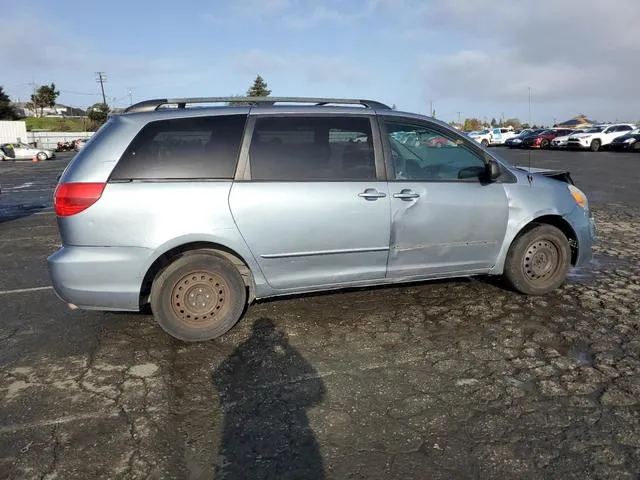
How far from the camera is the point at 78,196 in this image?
3.72 meters

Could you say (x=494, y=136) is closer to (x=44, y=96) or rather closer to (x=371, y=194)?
(x=371, y=194)

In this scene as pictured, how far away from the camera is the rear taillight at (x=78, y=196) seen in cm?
372

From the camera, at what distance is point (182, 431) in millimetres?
2887

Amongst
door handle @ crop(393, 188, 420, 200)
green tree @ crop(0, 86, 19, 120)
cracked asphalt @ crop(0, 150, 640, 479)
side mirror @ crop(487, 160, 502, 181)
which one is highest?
green tree @ crop(0, 86, 19, 120)

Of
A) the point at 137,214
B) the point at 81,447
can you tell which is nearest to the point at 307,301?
the point at 137,214

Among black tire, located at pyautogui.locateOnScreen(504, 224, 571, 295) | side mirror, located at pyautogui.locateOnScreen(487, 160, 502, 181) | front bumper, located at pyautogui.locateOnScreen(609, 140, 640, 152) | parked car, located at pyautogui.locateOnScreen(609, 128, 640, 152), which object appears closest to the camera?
side mirror, located at pyautogui.locateOnScreen(487, 160, 502, 181)

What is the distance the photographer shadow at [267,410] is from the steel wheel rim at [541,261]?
2484mm

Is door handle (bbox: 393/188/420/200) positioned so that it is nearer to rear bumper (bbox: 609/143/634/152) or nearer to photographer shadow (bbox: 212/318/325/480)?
photographer shadow (bbox: 212/318/325/480)

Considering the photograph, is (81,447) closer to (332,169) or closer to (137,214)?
(137,214)

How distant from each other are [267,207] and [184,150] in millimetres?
778

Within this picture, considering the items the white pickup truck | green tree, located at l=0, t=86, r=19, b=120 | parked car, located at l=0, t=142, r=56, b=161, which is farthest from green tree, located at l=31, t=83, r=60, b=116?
the white pickup truck

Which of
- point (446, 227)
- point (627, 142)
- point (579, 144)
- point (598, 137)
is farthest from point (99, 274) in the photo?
point (579, 144)

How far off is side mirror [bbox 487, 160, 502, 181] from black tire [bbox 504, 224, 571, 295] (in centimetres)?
69

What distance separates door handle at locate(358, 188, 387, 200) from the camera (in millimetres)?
4184
